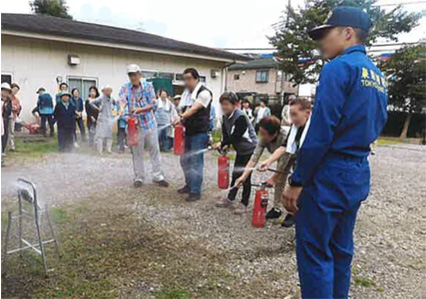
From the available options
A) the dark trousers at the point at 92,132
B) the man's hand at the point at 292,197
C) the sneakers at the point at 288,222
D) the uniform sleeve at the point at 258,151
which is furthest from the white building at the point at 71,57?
the man's hand at the point at 292,197

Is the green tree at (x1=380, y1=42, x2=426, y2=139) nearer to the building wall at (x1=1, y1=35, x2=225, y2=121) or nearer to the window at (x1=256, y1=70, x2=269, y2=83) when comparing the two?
the building wall at (x1=1, y1=35, x2=225, y2=121)

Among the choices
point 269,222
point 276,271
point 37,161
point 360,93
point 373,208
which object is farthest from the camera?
Result: point 37,161

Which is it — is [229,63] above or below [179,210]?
above

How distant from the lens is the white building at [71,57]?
33.1 ft

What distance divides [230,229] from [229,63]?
11.7m

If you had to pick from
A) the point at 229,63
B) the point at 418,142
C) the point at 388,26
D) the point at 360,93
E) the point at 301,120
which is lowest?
the point at 418,142

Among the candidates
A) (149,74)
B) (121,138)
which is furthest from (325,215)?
(149,74)

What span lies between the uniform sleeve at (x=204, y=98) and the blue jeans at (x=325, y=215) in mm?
2876

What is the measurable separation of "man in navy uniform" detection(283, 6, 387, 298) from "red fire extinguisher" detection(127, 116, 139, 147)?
11.6ft

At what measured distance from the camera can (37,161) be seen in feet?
24.2

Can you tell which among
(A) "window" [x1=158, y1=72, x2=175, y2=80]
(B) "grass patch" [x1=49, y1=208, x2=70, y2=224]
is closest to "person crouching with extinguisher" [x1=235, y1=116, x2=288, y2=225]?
(B) "grass patch" [x1=49, y1=208, x2=70, y2=224]

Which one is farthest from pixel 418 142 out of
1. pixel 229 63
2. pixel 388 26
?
pixel 229 63

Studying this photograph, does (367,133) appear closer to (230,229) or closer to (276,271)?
(276,271)

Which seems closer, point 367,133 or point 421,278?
point 367,133
